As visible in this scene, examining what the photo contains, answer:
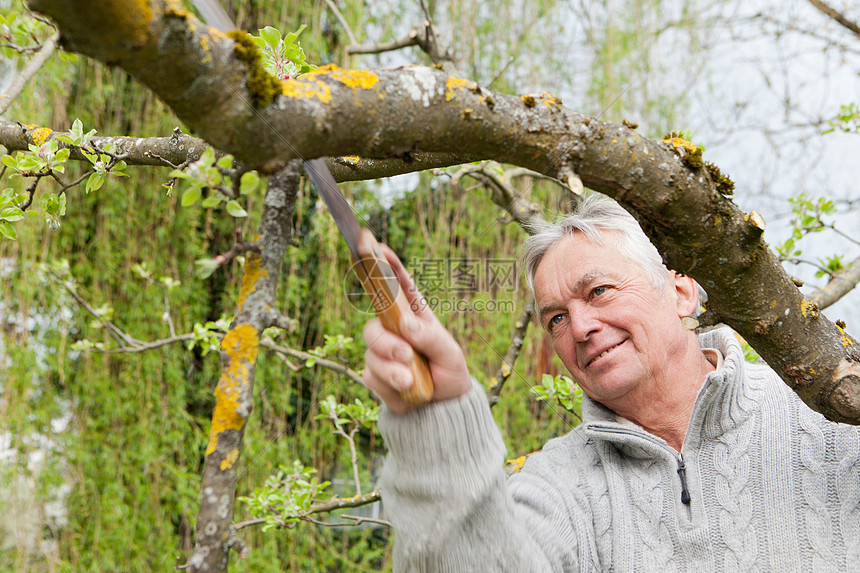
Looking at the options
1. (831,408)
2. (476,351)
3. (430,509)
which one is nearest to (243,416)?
(430,509)

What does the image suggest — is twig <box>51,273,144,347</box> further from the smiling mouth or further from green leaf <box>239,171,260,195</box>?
green leaf <box>239,171,260,195</box>

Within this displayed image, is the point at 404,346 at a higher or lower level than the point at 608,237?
lower

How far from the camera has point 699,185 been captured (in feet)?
2.60

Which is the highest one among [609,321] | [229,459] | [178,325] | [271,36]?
[178,325]

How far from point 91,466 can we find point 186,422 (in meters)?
0.44

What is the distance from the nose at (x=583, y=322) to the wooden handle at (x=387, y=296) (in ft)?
2.11

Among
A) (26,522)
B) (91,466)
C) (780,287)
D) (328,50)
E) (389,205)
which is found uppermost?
(328,50)

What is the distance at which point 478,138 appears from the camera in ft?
2.26

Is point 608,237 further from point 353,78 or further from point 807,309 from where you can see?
point 353,78

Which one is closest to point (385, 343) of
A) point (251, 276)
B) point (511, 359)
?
point (251, 276)

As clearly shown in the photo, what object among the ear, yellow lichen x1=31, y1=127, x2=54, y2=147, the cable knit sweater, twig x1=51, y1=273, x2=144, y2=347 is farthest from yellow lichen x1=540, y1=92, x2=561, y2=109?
twig x1=51, y1=273, x2=144, y2=347

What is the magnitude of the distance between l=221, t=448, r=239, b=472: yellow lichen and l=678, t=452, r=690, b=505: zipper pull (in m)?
1.00

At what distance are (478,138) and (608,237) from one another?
77 cm

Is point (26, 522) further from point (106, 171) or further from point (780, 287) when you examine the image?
point (780, 287)
